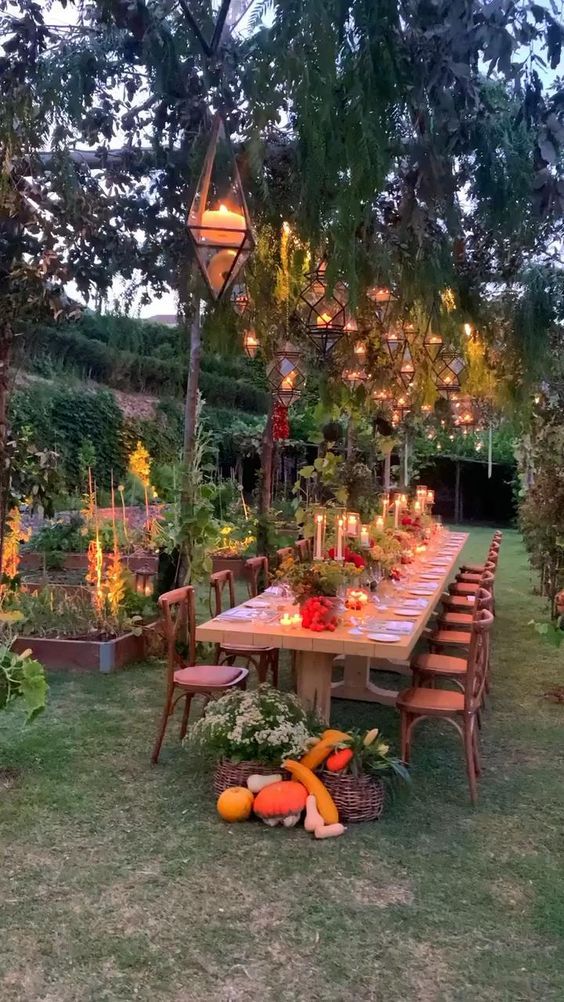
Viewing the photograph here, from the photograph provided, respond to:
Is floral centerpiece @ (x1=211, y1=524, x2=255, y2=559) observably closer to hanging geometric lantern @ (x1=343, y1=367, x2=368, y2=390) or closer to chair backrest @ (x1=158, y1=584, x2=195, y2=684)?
hanging geometric lantern @ (x1=343, y1=367, x2=368, y2=390)

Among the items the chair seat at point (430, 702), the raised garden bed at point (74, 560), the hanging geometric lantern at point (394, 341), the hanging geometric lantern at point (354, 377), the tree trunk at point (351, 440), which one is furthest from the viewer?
the raised garden bed at point (74, 560)

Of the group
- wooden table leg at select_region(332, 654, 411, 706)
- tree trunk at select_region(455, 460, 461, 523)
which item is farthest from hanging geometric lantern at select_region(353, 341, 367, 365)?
tree trunk at select_region(455, 460, 461, 523)

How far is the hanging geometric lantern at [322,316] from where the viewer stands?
15.3ft

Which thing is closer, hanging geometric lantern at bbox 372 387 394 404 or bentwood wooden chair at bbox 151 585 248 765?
bentwood wooden chair at bbox 151 585 248 765

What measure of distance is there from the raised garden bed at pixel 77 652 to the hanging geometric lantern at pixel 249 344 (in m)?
2.15

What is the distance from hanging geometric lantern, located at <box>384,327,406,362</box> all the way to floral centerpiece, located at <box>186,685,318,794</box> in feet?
9.83

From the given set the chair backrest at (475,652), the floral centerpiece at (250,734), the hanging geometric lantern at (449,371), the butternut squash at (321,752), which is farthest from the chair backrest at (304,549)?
the butternut squash at (321,752)

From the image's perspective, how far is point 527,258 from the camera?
440cm

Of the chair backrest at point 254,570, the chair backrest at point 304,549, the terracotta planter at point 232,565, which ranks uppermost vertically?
the chair backrest at point 304,549

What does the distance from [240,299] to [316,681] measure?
1986mm

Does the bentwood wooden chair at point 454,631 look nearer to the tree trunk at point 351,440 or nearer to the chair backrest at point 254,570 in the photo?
the chair backrest at point 254,570

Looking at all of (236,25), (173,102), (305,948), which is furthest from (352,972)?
(173,102)

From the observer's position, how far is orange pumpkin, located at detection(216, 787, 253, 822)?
3.51 m

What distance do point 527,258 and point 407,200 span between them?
4.54 ft
